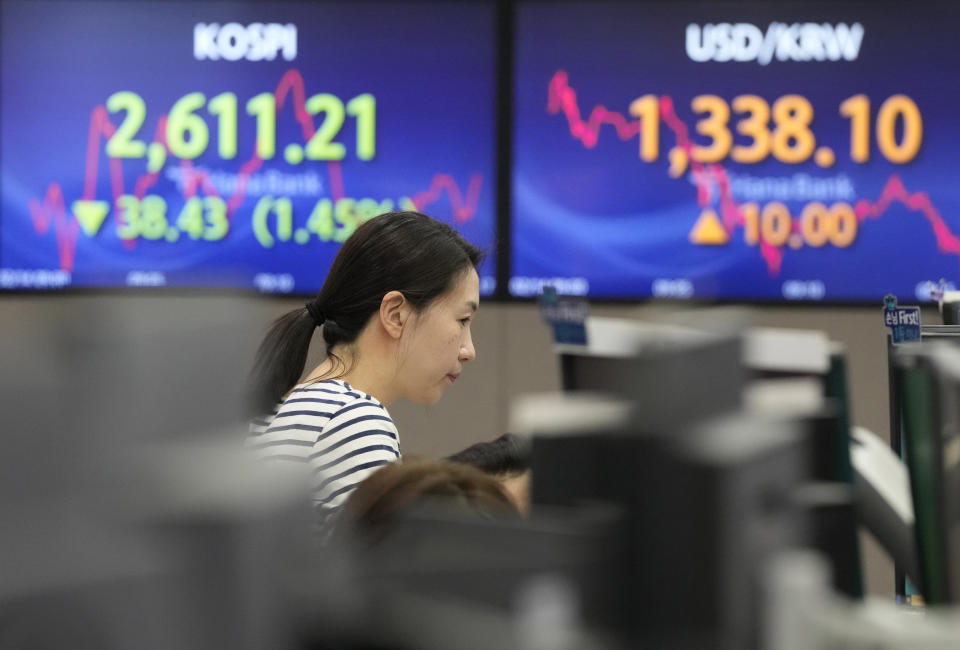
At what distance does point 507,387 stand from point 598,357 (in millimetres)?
2639

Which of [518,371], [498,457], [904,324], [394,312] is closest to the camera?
[904,324]

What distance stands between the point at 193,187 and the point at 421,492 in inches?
110

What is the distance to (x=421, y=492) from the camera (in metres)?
0.87

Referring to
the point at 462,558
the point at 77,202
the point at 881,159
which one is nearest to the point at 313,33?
the point at 77,202

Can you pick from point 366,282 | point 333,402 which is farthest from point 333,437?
point 366,282

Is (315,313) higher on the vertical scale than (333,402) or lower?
higher

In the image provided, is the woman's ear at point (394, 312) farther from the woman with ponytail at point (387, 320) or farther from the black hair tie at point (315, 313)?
the black hair tie at point (315, 313)

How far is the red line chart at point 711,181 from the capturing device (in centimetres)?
335

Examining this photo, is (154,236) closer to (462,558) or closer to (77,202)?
(77,202)

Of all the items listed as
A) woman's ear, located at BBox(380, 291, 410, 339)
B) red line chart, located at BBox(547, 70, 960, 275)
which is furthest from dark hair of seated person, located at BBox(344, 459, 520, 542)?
red line chart, located at BBox(547, 70, 960, 275)

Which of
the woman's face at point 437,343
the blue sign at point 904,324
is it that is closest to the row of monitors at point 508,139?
the woman's face at point 437,343

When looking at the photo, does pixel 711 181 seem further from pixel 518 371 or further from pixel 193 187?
pixel 193 187

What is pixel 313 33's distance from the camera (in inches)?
138

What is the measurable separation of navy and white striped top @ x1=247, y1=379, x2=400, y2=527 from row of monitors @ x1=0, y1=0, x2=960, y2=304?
1.75 meters
